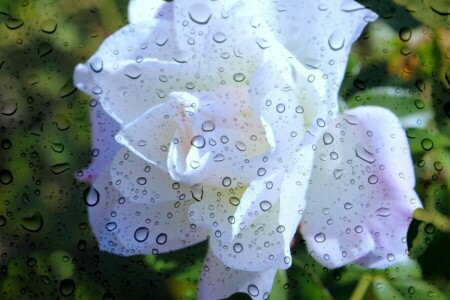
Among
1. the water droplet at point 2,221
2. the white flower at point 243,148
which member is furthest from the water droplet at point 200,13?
the water droplet at point 2,221

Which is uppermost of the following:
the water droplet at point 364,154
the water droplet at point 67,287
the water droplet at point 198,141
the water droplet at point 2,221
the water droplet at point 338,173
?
the water droplet at point 198,141

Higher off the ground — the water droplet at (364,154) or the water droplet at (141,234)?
the water droplet at (364,154)

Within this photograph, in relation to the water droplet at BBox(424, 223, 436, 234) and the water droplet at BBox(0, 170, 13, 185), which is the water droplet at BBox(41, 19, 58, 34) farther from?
the water droplet at BBox(424, 223, 436, 234)

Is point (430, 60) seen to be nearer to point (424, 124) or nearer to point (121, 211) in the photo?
point (424, 124)

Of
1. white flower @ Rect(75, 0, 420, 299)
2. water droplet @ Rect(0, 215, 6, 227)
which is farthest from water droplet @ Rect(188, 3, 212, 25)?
water droplet @ Rect(0, 215, 6, 227)

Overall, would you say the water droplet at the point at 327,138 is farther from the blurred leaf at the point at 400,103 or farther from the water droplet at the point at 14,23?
the water droplet at the point at 14,23

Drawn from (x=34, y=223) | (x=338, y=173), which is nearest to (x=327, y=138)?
(x=338, y=173)

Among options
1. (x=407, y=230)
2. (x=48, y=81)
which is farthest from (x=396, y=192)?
(x=48, y=81)
